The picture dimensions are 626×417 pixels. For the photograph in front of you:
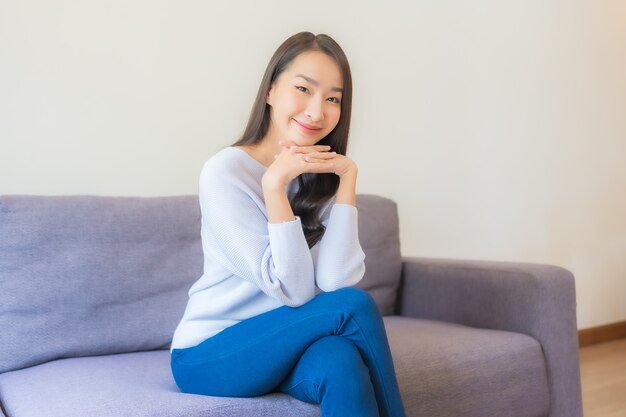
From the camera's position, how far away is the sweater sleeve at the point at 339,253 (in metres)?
1.56

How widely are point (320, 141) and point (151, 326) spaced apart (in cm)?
67

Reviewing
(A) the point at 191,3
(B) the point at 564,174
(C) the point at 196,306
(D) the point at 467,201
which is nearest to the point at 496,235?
(D) the point at 467,201

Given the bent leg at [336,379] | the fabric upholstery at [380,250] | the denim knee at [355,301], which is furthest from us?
the fabric upholstery at [380,250]

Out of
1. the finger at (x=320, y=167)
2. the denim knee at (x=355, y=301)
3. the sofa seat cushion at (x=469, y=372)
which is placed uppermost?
the finger at (x=320, y=167)

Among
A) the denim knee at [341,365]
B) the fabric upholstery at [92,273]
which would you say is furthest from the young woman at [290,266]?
the fabric upholstery at [92,273]

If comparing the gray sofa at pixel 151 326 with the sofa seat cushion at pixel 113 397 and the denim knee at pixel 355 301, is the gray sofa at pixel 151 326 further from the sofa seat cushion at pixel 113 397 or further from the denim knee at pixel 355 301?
the denim knee at pixel 355 301

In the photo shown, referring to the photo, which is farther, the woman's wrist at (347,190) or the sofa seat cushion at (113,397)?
the woman's wrist at (347,190)

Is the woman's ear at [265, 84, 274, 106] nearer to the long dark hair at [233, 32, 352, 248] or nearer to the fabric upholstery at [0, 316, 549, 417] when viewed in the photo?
the long dark hair at [233, 32, 352, 248]

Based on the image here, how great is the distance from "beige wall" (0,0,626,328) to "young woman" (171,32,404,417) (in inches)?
26.0

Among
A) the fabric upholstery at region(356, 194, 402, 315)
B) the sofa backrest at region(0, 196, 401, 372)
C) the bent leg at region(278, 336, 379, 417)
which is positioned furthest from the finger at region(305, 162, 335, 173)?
the fabric upholstery at region(356, 194, 402, 315)

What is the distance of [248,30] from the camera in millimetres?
2443

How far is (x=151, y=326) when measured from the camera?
1889 millimetres

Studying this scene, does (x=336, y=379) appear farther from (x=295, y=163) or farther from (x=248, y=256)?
(x=295, y=163)

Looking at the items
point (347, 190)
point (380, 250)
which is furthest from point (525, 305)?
point (347, 190)
